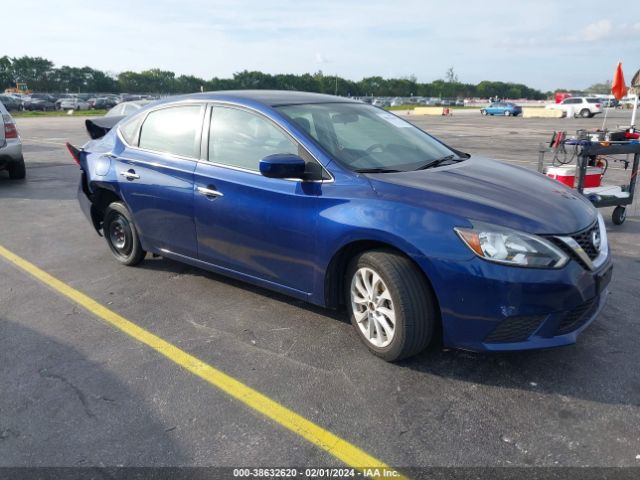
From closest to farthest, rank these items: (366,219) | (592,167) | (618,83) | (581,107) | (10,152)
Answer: (366,219) → (592,167) → (618,83) → (10,152) → (581,107)

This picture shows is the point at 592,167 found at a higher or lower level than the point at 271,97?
lower

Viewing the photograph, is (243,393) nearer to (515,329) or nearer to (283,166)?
(283,166)

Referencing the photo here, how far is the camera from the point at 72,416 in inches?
115

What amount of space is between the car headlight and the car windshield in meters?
0.95

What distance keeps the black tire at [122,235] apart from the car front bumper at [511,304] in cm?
314

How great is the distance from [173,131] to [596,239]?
331 centimetres

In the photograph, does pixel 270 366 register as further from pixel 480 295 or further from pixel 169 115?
pixel 169 115

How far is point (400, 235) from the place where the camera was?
3129 mm

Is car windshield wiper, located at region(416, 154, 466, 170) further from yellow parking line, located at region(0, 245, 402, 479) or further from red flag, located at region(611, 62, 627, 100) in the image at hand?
red flag, located at region(611, 62, 627, 100)

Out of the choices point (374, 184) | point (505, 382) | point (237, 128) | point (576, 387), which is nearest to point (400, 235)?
point (374, 184)

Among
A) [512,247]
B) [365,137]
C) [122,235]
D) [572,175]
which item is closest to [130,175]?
[122,235]

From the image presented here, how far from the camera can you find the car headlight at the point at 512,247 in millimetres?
2928

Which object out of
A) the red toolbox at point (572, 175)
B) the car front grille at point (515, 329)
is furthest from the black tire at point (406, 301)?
the red toolbox at point (572, 175)

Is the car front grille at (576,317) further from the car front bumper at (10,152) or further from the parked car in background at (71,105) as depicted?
the parked car in background at (71,105)
